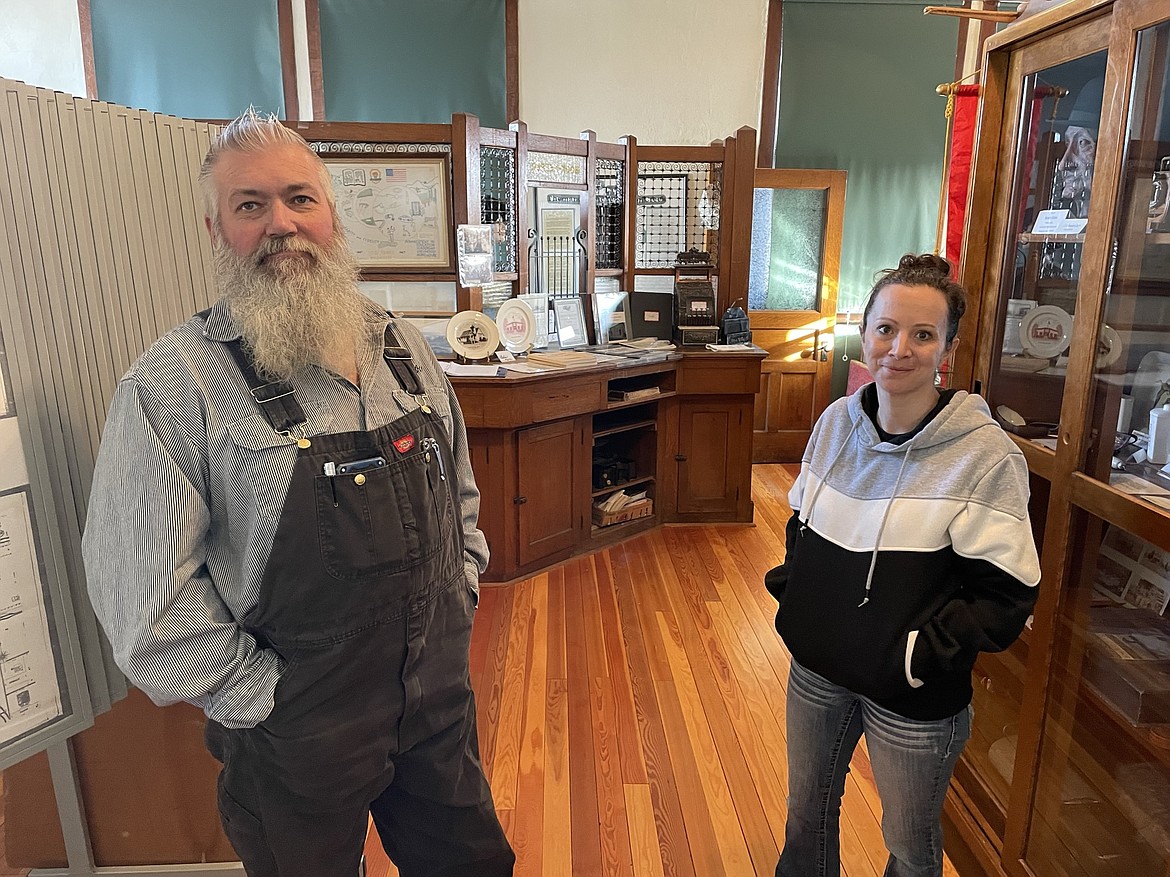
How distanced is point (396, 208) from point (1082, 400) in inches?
120

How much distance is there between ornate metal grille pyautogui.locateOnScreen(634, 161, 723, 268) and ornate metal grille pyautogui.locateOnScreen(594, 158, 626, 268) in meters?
0.15

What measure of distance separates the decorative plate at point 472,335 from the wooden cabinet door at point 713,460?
1.25 meters

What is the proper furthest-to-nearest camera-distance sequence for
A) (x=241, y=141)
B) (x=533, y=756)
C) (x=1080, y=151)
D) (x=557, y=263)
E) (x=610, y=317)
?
(x=610, y=317), (x=557, y=263), (x=533, y=756), (x=1080, y=151), (x=241, y=141)

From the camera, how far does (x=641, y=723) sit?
8.51 feet

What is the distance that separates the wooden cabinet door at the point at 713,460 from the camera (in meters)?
4.35

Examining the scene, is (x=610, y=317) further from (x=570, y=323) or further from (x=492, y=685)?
(x=492, y=685)

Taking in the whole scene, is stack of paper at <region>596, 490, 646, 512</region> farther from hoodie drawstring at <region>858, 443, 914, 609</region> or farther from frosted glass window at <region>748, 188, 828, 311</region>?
hoodie drawstring at <region>858, 443, 914, 609</region>

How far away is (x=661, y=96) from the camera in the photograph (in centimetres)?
529

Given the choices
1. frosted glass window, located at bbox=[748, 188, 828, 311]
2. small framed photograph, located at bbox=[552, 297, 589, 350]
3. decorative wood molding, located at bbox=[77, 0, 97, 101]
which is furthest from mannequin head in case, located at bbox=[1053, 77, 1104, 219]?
decorative wood molding, located at bbox=[77, 0, 97, 101]

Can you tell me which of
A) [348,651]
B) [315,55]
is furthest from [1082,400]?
[315,55]

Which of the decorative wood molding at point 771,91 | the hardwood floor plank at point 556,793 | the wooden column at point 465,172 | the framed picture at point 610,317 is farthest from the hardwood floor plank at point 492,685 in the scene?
the decorative wood molding at point 771,91

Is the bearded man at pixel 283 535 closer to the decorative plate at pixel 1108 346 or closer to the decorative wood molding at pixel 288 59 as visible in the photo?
the decorative plate at pixel 1108 346

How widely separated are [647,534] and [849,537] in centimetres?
298

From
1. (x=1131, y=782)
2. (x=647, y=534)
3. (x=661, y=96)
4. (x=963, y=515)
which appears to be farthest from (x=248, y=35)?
(x=1131, y=782)
